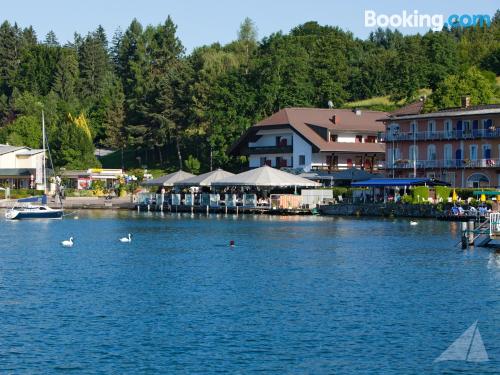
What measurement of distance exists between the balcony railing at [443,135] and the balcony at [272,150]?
15.8 meters

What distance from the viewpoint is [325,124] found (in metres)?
120

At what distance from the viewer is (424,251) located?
60094 mm

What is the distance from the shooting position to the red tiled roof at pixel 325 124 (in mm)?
117188

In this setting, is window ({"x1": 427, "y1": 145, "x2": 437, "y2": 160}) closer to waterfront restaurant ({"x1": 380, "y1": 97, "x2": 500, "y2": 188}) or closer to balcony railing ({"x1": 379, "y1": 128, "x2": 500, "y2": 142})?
waterfront restaurant ({"x1": 380, "y1": 97, "x2": 500, "y2": 188})

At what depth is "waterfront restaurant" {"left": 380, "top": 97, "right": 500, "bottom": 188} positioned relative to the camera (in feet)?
317

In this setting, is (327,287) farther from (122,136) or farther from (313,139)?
(122,136)

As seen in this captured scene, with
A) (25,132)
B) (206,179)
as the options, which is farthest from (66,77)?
(206,179)

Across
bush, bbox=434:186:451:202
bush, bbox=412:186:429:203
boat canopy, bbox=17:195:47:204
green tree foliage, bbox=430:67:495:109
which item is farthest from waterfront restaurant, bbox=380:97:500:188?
boat canopy, bbox=17:195:47:204

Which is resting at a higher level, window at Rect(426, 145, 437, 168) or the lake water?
window at Rect(426, 145, 437, 168)

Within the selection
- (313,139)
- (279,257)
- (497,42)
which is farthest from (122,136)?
(279,257)

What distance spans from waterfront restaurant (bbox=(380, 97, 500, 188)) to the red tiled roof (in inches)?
416

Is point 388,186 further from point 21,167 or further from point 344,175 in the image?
point 21,167

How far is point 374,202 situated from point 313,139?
21.6 m

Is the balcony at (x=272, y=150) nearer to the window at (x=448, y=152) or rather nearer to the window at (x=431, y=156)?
the window at (x=431, y=156)
